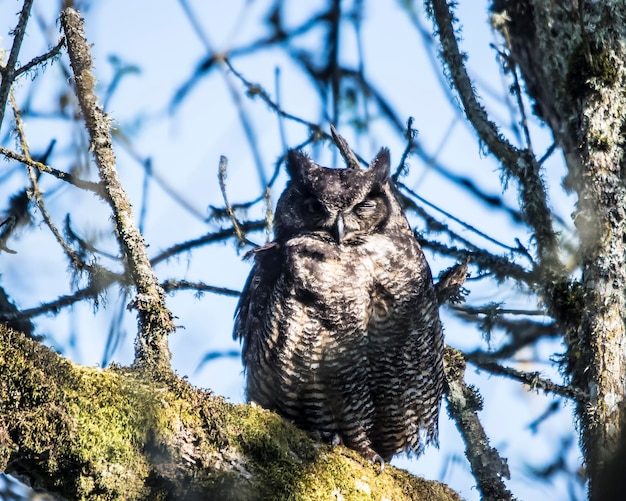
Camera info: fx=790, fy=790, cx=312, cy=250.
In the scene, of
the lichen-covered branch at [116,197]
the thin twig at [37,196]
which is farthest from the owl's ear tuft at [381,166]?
the lichen-covered branch at [116,197]

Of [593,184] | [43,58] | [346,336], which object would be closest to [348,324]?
[346,336]

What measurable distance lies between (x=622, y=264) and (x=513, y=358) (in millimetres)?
1769

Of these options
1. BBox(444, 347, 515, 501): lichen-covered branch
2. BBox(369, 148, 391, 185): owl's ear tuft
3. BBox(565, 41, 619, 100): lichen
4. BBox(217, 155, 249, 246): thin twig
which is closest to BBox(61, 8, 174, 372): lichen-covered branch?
BBox(217, 155, 249, 246): thin twig

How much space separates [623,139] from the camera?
376cm

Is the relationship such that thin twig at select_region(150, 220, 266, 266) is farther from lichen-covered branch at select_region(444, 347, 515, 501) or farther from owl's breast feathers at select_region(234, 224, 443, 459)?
lichen-covered branch at select_region(444, 347, 515, 501)

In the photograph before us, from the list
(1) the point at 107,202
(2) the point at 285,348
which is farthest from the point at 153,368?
(2) the point at 285,348

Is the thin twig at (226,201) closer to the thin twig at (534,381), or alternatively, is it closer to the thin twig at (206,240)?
the thin twig at (206,240)

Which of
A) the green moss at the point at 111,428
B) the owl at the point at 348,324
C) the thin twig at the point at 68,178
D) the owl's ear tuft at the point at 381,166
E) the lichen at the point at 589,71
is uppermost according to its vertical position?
the lichen at the point at 589,71

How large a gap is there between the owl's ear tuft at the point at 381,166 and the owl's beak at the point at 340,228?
14.3 inches

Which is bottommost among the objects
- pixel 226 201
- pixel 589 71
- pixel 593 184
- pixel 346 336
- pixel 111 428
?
pixel 111 428

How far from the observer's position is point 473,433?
11.9ft

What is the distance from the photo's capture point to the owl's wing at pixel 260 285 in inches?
157

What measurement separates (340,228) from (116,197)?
4.95 feet

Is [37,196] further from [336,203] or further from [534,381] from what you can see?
[534,381]
